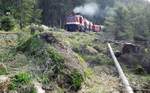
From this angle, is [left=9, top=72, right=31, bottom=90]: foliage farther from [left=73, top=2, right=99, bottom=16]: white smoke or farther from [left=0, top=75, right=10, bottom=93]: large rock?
[left=73, top=2, right=99, bottom=16]: white smoke

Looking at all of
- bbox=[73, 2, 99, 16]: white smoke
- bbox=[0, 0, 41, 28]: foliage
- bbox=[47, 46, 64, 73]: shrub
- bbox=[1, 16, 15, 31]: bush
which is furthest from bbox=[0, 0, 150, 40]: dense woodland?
bbox=[47, 46, 64, 73]: shrub

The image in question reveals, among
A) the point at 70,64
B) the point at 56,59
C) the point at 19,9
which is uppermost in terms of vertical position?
the point at 19,9

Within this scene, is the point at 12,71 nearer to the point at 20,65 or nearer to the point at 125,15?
the point at 20,65

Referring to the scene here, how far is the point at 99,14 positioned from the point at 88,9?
273 centimetres

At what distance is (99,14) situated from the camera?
55.1 meters

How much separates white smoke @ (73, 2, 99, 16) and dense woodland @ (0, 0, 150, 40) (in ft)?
1.96

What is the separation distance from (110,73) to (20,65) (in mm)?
4003

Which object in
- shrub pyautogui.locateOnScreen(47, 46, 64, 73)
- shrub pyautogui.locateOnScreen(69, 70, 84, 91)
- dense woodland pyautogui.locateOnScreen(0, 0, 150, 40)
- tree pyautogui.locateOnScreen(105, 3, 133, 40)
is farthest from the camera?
tree pyautogui.locateOnScreen(105, 3, 133, 40)

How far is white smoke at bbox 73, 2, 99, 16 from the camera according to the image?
169ft

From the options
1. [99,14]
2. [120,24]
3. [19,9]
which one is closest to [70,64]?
[120,24]

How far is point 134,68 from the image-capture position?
14.3 metres

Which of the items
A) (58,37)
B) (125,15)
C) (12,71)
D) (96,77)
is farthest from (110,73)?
(125,15)

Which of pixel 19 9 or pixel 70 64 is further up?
pixel 19 9

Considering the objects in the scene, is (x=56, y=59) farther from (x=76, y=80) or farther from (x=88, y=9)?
(x=88, y=9)
